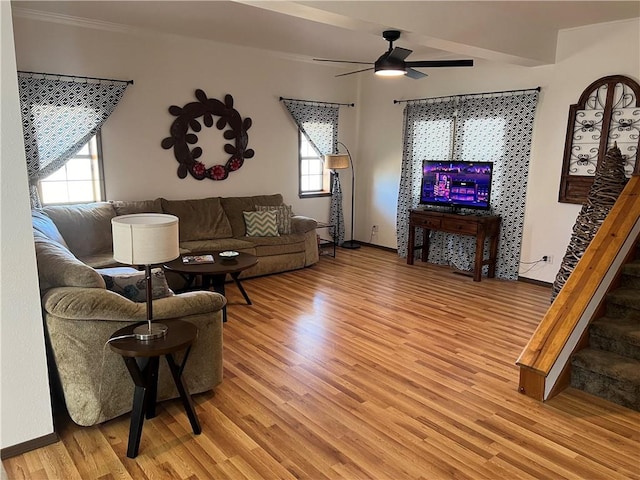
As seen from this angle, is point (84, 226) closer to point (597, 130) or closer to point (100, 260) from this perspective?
point (100, 260)

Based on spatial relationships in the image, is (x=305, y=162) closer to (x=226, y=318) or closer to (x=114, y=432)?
(x=226, y=318)

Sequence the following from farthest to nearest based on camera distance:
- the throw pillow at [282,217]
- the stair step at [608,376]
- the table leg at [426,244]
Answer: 1. the table leg at [426,244]
2. the throw pillow at [282,217]
3. the stair step at [608,376]

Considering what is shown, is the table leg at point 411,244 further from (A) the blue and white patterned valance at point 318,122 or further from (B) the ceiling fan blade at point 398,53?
(B) the ceiling fan blade at point 398,53

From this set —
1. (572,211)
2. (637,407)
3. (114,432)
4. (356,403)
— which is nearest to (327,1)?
(356,403)

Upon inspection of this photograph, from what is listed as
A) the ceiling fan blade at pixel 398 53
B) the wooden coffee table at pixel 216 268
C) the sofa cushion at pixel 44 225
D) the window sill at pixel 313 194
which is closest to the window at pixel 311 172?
the window sill at pixel 313 194

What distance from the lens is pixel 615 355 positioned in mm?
3268

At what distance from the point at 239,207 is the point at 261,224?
1.35ft

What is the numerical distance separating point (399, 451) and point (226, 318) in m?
2.31

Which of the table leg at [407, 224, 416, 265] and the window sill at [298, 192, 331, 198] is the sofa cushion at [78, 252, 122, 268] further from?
the table leg at [407, 224, 416, 265]

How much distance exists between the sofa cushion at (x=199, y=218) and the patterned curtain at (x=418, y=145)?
261 centimetres

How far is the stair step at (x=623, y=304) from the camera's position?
11.3 feet

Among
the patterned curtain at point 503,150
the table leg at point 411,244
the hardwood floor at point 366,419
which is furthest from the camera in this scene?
the table leg at point 411,244

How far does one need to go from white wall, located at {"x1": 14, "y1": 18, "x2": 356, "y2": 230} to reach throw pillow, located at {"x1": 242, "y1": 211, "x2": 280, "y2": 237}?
0.59m

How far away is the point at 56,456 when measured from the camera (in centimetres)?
242
